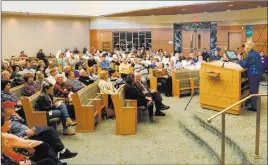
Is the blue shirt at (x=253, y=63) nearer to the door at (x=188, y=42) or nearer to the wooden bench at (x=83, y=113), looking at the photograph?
the wooden bench at (x=83, y=113)

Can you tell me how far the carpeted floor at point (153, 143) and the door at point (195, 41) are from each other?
34.7 ft

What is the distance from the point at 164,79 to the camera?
11.0 metres

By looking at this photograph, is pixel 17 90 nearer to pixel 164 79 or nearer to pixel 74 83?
pixel 74 83

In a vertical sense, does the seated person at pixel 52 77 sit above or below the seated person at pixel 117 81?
above

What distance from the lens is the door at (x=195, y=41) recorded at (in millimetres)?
18156

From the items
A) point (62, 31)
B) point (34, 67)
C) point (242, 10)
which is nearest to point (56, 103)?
point (34, 67)

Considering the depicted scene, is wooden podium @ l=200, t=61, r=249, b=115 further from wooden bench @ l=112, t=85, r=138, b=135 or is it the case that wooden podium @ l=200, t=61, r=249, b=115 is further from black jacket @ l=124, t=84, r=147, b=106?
wooden bench @ l=112, t=85, r=138, b=135

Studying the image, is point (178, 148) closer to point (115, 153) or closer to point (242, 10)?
point (115, 153)

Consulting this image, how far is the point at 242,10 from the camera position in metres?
16.2

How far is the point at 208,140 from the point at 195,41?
13.0m

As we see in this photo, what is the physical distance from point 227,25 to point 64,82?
11.5 m

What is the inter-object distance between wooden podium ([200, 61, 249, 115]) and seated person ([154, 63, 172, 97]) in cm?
292

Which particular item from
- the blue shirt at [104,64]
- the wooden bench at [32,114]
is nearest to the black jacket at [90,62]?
the blue shirt at [104,64]

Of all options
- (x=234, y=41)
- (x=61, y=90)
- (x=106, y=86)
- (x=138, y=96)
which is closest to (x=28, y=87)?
(x=61, y=90)
